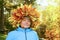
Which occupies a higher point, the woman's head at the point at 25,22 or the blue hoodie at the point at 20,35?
the woman's head at the point at 25,22

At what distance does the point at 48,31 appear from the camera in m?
12.2

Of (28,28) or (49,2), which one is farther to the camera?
(49,2)

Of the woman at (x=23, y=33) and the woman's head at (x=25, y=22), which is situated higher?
the woman's head at (x=25, y=22)

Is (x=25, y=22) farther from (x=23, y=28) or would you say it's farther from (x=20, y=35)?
(x=20, y=35)

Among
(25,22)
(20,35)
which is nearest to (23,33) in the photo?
(20,35)

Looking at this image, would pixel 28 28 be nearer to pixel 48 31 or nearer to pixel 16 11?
pixel 16 11

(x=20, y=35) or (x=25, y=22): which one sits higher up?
(x=25, y=22)

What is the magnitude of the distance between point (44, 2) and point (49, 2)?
26 centimetres

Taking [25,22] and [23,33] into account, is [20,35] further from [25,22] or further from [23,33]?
[25,22]

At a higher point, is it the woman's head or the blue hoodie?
the woman's head

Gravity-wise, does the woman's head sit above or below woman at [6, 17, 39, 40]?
above

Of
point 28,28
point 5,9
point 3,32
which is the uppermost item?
point 28,28

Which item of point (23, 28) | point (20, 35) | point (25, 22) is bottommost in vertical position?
point (20, 35)

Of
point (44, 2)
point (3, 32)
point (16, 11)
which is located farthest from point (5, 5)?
point (16, 11)
